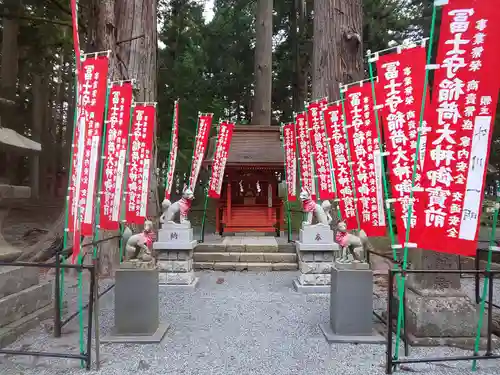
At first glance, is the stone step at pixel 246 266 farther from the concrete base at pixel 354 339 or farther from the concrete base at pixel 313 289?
the concrete base at pixel 354 339

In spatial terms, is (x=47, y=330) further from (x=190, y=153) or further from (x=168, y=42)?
(x=168, y=42)

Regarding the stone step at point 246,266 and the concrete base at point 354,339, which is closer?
the concrete base at point 354,339

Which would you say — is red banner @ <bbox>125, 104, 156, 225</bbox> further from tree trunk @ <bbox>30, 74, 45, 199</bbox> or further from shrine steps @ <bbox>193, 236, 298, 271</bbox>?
tree trunk @ <bbox>30, 74, 45, 199</bbox>

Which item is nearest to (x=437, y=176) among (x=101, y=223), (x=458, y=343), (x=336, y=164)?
(x=458, y=343)

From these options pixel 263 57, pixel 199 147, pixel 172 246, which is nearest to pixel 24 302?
pixel 172 246

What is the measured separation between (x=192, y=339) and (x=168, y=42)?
15.5 meters

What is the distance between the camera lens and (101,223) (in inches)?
211

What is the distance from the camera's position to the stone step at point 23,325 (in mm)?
3840

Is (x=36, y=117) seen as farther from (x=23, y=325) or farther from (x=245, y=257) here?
(x=23, y=325)

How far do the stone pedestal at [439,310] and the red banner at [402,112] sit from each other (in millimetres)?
1189

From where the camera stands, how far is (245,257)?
888cm

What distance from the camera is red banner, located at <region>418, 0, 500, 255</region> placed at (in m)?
3.06

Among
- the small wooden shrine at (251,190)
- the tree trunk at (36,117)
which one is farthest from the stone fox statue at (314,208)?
the tree trunk at (36,117)

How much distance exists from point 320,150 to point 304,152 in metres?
0.99
